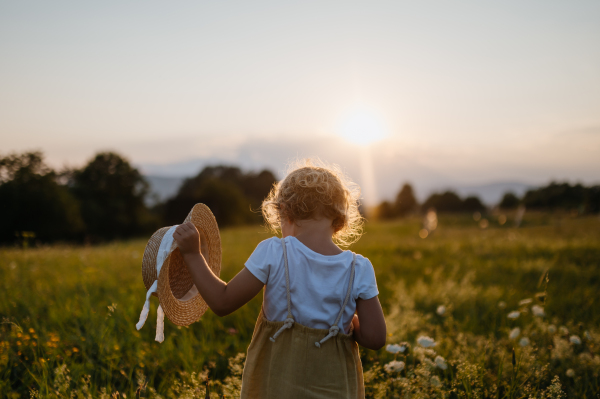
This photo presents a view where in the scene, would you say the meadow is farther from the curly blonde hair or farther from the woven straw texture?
the curly blonde hair

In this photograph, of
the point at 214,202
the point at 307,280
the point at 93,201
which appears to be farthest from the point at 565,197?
the point at 93,201

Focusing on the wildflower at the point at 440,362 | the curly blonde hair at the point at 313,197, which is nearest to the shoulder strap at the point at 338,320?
the curly blonde hair at the point at 313,197

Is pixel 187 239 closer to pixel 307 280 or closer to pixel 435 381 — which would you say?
pixel 307 280

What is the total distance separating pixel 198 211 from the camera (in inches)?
86.9

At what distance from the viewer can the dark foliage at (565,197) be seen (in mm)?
36491

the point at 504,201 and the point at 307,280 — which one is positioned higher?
the point at 307,280

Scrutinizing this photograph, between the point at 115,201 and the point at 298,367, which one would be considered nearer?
the point at 298,367

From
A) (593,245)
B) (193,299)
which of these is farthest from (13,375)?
(593,245)

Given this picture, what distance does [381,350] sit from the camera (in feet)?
11.3

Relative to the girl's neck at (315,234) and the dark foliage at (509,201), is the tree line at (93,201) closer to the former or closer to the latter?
the girl's neck at (315,234)

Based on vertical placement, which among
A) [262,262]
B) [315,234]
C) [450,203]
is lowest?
[450,203]

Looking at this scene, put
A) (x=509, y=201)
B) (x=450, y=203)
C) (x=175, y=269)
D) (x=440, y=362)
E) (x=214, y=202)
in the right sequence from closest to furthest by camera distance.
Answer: (x=175, y=269) < (x=440, y=362) < (x=214, y=202) < (x=509, y=201) < (x=450, y=203)

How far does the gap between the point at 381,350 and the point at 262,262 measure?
2.11 meters

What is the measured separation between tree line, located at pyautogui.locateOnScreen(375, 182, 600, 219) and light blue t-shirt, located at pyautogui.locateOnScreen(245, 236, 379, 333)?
41.2 meters
